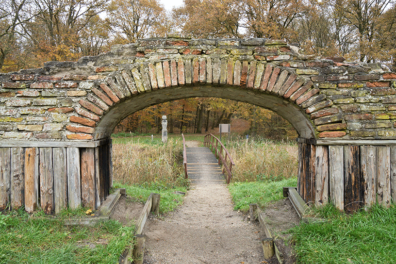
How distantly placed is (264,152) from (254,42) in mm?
6126

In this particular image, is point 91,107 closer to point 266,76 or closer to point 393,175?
point 266,76

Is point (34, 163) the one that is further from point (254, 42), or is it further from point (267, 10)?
point (267, 10)

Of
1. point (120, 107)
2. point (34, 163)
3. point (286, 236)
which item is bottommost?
point (286, 236)

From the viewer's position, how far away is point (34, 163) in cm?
365

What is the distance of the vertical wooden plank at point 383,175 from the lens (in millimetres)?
3525

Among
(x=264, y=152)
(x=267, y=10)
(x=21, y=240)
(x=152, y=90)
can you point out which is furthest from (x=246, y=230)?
(x=267, y=10)

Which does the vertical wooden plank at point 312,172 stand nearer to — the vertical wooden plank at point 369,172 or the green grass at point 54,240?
the vertical wooden plank at point 369,172

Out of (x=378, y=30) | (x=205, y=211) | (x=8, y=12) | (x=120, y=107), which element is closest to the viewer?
(x=120, y=107)

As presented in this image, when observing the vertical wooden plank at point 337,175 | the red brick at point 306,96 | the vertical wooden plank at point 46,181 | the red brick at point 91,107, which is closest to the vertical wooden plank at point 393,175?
the vertical wooden plank at point 337,175

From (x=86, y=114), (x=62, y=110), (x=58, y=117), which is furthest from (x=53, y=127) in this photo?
(x=86, y=114)

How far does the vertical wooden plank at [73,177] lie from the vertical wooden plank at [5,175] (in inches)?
33.1

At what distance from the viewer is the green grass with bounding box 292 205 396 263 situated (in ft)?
8.91

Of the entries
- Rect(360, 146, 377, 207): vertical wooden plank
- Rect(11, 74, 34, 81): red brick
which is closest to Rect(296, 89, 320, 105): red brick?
Rect(360, 146, 377, 207): vertical wooden plank

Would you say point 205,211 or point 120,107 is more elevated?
point 120,107
